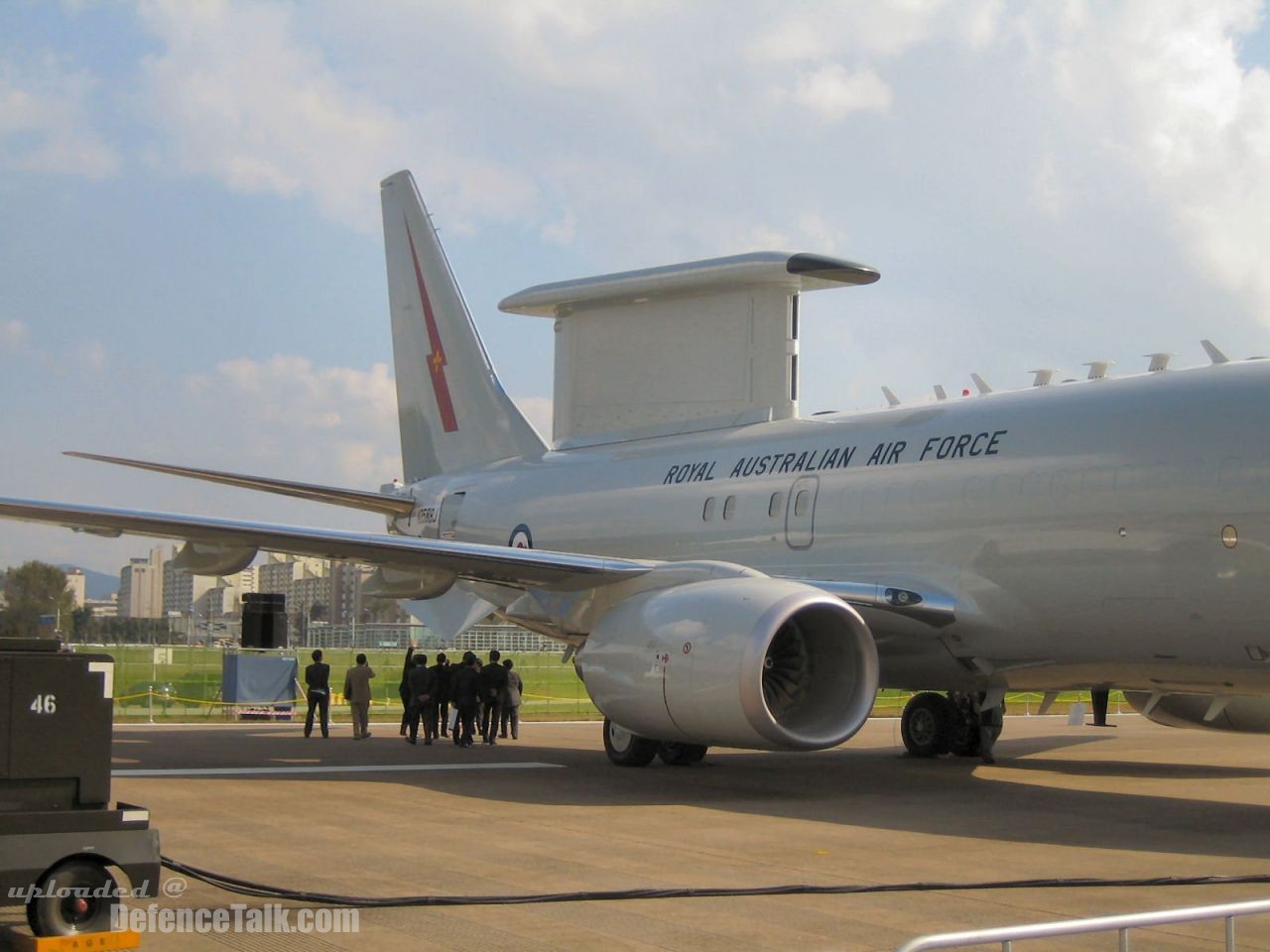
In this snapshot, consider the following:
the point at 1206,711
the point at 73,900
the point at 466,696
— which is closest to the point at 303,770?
the point at 466,696

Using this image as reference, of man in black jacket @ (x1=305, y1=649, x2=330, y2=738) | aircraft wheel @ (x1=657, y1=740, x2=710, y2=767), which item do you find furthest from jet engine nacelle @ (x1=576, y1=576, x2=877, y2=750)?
man in black jacket @ (x1=305, y1=649, x2=330, y2=738)

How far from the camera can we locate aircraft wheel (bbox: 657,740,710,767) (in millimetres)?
15305

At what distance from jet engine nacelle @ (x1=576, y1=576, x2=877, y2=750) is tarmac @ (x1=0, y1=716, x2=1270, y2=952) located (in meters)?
0.65

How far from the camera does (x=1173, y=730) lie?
2416 cm

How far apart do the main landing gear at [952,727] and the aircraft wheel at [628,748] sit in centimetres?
364

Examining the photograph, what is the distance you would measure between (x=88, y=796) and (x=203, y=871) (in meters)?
2.03

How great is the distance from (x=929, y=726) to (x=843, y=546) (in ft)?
11.5

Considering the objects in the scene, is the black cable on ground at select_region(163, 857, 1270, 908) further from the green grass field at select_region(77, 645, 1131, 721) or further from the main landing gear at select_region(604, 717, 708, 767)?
the green grass field at select_region(77, 645, 1131, 721)

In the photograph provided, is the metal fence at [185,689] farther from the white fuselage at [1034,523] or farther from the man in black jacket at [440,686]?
the white fuselage at [1034,523]

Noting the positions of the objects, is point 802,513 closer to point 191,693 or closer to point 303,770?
point 303,770

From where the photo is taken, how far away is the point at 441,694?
19.4 m

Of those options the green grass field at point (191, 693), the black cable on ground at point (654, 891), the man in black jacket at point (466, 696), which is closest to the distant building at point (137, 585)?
the green grass field at point (191, 693)

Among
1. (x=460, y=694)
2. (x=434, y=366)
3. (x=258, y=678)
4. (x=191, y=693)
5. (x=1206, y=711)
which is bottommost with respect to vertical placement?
(x=191, y=693)

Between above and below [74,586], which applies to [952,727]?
below
